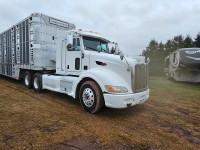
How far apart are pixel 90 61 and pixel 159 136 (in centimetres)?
285

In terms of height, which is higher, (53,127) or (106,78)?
(106,78)

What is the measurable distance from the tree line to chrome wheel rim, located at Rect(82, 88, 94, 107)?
74.2 ft

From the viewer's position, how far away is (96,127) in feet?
11.4

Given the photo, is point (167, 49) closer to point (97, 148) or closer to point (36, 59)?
point (36, 59)

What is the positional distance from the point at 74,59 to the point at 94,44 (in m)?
0.93

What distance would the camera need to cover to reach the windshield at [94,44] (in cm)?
504

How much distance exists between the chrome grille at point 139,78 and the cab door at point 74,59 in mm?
1938

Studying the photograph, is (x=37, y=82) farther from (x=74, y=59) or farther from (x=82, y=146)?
(x=82, y=146)

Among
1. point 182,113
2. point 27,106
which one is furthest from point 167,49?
point 27,106

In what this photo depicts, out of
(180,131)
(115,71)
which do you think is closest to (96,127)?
(115,71)

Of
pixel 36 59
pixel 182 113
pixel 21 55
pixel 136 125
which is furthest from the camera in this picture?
pixel 21 55

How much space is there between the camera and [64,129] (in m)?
3.33

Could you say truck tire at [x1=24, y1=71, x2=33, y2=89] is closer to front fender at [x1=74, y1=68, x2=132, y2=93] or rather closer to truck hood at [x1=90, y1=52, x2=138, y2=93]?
front fender at [x1=74, y1=68, x2=132, y2=93]

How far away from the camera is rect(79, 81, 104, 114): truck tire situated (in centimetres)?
411
